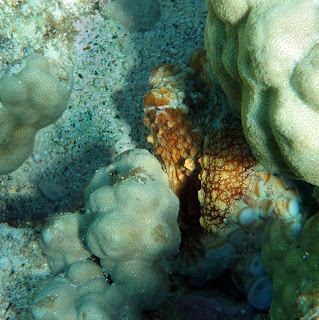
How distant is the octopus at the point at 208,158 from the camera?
73.4 inches

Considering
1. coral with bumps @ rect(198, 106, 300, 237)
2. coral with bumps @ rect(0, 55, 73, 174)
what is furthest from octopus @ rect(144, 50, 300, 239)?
coral with bumps @ rect(0, 55, 73, 174)

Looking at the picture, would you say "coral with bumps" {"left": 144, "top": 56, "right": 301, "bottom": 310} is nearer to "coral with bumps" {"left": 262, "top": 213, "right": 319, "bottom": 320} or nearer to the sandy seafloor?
"coral with bumps" {"left": 262, "top": 213, "right": 319, "bottom": 320}

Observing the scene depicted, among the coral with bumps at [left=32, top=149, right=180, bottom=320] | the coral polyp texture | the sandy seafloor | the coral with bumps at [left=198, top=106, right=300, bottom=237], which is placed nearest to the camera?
the coral polyp texture

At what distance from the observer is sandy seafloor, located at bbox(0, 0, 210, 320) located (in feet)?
9.30

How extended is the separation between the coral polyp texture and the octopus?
563 mm

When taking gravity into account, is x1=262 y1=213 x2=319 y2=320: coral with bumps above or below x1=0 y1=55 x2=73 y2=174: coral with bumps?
above

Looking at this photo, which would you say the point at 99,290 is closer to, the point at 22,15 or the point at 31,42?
the point at 31,42

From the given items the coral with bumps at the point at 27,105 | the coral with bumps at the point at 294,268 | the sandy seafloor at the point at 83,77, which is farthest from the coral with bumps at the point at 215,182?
the coral with bumps at the point at 27,105

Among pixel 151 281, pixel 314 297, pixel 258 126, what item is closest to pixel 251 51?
pixel 258 126

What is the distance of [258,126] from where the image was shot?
128 cm

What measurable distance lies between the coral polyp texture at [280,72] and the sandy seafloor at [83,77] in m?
1.70

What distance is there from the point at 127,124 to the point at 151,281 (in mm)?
1690

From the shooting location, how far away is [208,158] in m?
1.95

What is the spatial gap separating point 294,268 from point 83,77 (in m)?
2.81
